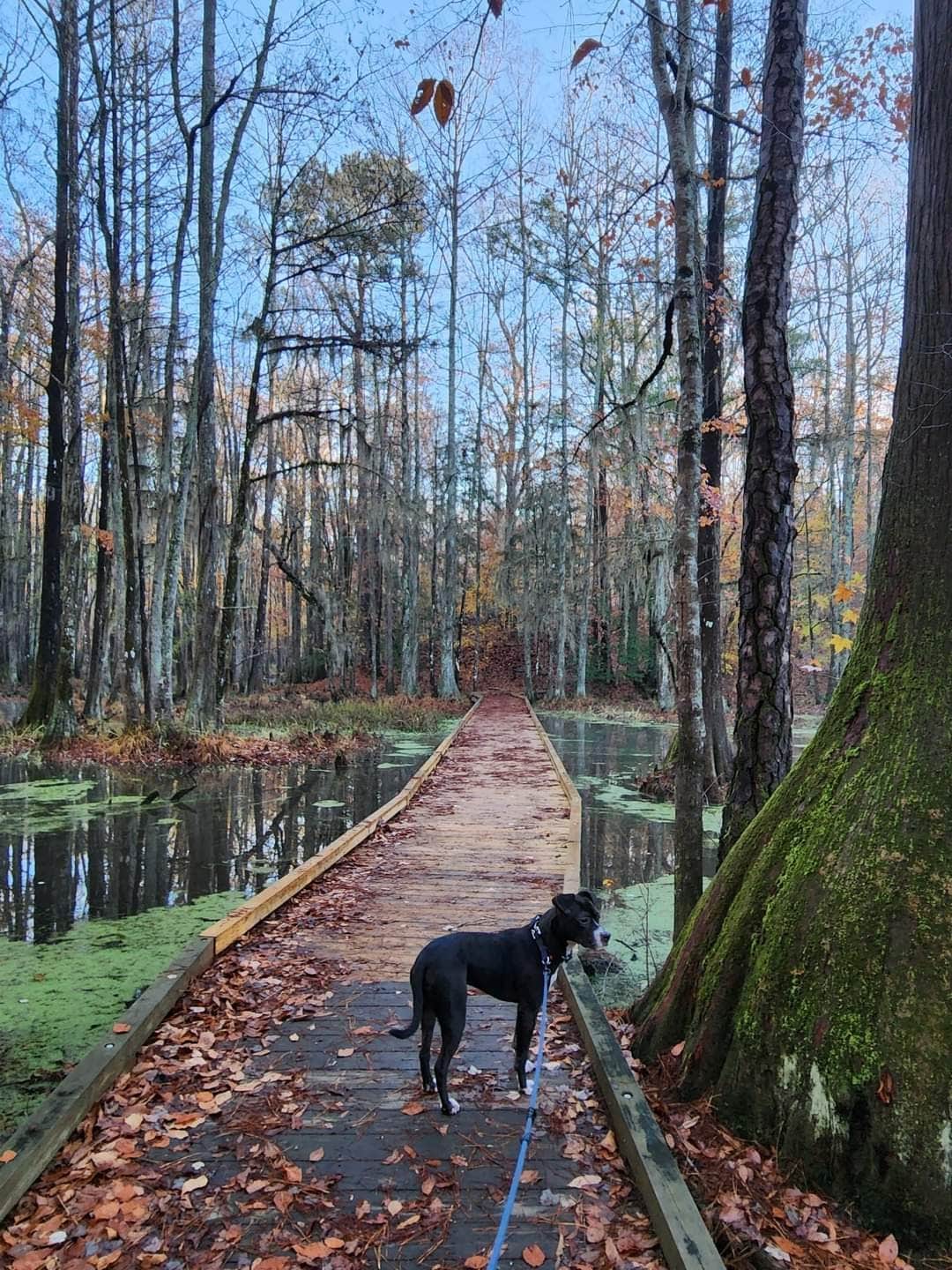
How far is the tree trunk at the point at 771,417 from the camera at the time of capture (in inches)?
159

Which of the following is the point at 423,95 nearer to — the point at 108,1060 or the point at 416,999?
the point at 416,999

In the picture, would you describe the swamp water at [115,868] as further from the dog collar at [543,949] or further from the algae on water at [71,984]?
the dog collar at [543,949]

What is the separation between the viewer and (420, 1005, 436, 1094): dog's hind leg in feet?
10.2

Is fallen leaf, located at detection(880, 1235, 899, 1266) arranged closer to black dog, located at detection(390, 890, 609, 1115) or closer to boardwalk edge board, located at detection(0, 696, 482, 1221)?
black dog, located at detection(390, 890, 609, 1115)

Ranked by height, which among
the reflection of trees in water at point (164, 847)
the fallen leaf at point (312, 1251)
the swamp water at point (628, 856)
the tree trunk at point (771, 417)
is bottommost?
the swamp water at point (628, 856)

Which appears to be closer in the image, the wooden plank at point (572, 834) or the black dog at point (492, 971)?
the black dog at point (492, 971)

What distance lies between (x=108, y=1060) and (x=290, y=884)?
277 cm

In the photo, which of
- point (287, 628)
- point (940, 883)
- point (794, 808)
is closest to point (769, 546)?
point (794, 808)

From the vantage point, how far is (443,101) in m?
2.16

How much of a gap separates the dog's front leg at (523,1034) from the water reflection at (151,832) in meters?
4.09

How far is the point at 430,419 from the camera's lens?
3522cm

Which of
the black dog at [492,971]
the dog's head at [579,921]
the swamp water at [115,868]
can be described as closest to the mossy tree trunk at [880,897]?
the dog's head at [579,921]

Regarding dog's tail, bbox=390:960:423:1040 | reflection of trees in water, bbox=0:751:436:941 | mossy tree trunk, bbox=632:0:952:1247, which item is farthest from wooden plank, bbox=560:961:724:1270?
reflection of trees in water, bbox=0:751:436:941

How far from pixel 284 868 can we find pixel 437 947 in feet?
16.0
